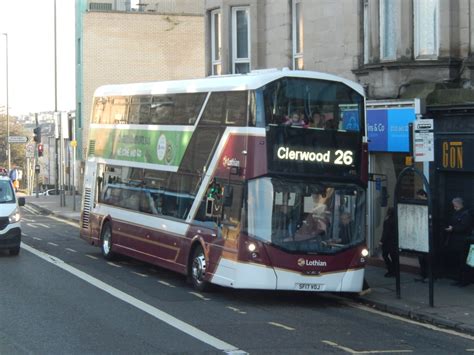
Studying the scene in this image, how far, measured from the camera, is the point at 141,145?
1661cm

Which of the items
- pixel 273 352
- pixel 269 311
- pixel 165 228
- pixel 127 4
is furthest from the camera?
pixel 127 4

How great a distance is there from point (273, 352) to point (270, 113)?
15.7 ft

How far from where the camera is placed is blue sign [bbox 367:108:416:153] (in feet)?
54.8

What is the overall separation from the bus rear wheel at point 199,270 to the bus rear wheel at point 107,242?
4448 millimetres

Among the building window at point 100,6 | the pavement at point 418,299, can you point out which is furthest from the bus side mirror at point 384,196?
the building window at point 100,6

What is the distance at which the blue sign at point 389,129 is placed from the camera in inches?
658

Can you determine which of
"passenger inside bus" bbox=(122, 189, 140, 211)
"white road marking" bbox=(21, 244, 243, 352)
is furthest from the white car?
"passenger inside bus" bbox=(122, 189, 140, 211)

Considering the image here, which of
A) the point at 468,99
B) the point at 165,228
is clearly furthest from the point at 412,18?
the point at 165,228

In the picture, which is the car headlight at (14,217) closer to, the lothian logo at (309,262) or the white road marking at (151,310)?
the white road marking at (151,310)

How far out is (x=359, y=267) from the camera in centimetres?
1329

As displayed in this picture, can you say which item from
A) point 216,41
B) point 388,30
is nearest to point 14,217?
point 216,41

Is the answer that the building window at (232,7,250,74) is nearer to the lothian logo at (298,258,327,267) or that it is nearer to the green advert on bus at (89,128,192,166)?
the green advert on bus at (89,128,192,166)

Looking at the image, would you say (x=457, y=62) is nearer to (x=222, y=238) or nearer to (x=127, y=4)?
(x=222, y=238)

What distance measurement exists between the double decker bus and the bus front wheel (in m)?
3.45
